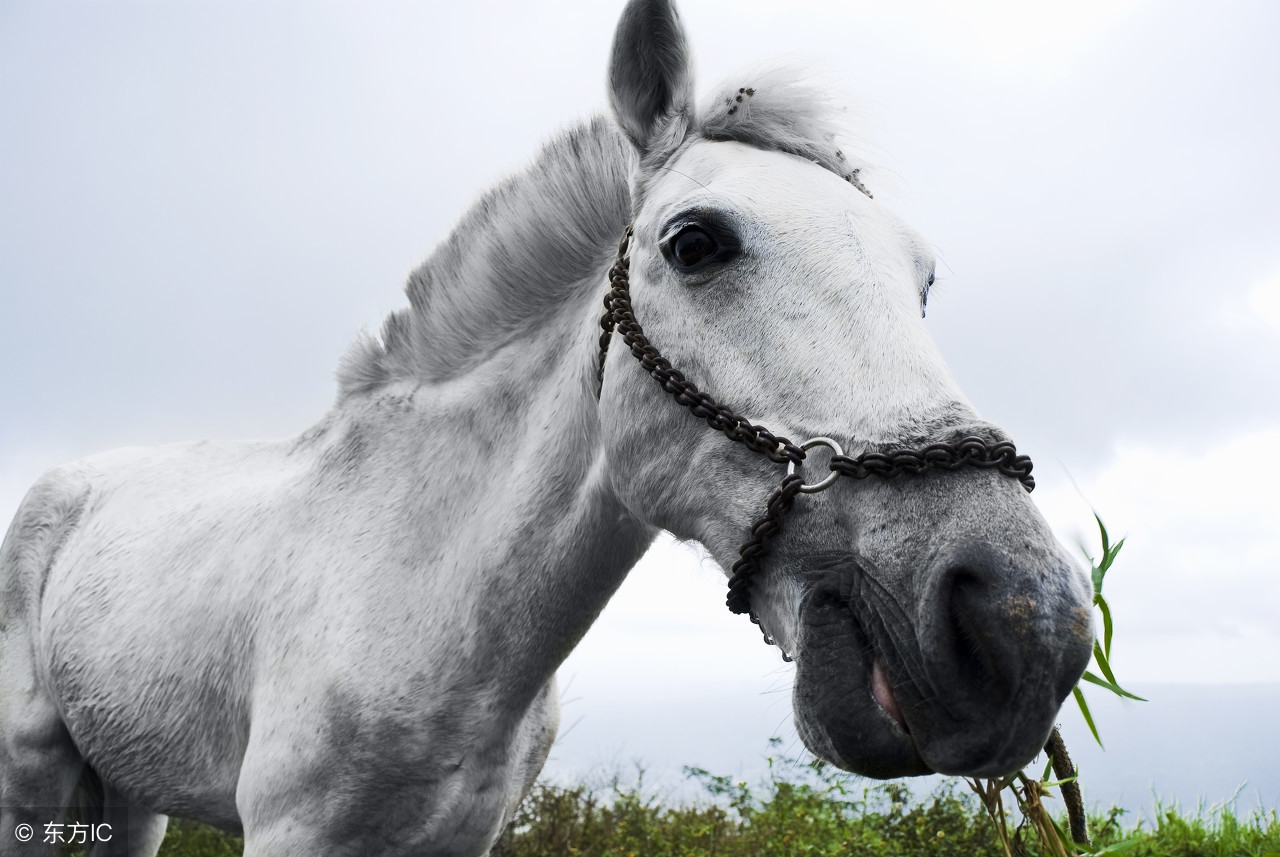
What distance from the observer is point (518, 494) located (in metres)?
2.45

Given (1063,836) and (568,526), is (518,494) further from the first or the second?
(1063,836)

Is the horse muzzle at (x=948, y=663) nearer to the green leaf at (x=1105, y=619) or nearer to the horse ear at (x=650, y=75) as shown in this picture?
the green leaf at (x=1105, y=619)

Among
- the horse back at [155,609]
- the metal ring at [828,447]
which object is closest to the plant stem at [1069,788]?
the metal ring at [828,447]

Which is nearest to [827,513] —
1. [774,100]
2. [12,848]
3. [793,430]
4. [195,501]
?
[793,430]

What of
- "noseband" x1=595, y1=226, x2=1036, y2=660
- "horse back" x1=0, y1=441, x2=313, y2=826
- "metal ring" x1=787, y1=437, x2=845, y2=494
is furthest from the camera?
"horse back" x1=0, y1=441, x2=313, y2=826

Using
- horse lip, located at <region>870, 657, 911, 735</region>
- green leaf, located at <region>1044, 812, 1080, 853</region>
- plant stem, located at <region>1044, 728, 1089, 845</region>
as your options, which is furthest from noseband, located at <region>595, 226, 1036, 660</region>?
green leaf, located at <region>1044, 812, 1080, 853</region>

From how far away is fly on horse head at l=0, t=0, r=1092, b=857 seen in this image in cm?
158

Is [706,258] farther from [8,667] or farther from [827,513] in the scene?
[8,667]

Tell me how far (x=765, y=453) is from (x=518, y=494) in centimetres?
89

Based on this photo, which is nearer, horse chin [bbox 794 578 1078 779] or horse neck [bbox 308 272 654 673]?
horse chin [bbox 794 578 1078 779]

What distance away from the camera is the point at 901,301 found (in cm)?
184

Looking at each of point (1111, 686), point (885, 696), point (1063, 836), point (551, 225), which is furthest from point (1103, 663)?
point (551, 225)

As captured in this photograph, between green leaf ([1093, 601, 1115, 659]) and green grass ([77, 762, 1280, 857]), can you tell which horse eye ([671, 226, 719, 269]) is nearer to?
green leaf ([1093, 601, 1115, 659])

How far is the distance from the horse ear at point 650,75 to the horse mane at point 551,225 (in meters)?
0.06
